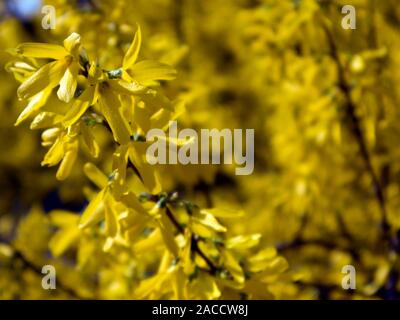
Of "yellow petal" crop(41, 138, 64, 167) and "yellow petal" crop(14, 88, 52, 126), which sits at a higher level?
"yellow petal" crop(14, 88, 52, 126)

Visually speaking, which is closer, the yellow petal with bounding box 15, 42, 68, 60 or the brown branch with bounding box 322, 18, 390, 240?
→ the yellow petal with bounding box 15, 42, 68, 60

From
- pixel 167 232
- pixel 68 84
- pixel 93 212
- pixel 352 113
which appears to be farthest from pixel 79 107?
pixel 352 113

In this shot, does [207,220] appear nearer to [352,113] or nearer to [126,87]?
[126,87]

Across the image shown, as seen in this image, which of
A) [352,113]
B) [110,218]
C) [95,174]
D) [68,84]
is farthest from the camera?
[352,113]

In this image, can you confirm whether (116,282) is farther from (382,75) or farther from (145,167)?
(382,75)

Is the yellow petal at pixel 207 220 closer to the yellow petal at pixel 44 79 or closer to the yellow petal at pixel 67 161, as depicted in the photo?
the yellow petal at pixel 67 161

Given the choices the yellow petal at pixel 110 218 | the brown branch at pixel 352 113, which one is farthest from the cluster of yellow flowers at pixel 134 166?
the brown branch at pixel 352 113

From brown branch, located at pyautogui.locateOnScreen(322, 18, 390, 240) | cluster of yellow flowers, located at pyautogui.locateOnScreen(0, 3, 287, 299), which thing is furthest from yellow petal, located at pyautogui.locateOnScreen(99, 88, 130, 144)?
brown branch, located at pyautogui.locateOnScreen(322, 18, 390, 240)

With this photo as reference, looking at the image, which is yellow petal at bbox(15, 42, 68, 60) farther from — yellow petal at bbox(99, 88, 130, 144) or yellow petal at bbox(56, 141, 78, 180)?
yellow petal at bbox(56, 141, 78, 180)
